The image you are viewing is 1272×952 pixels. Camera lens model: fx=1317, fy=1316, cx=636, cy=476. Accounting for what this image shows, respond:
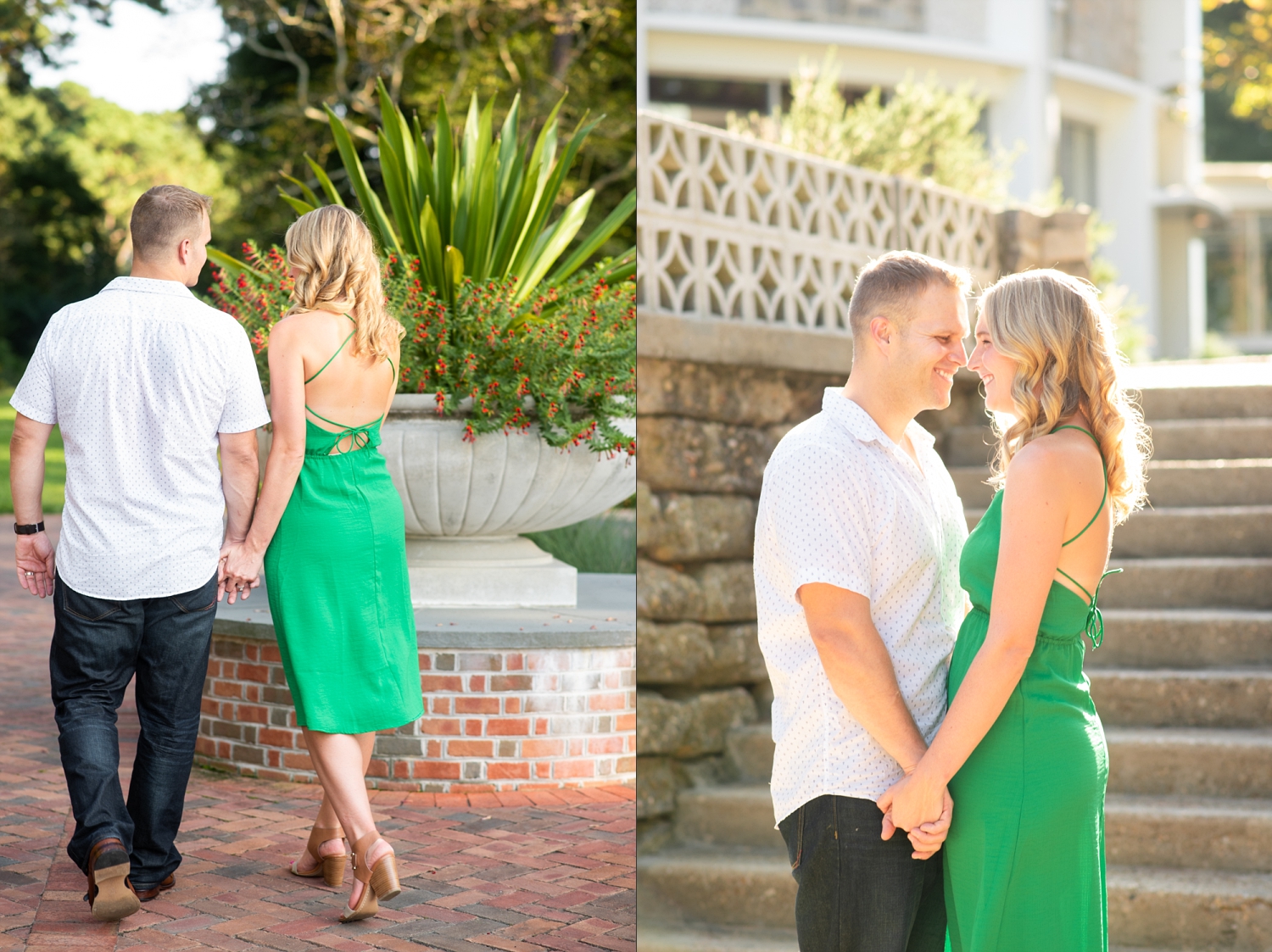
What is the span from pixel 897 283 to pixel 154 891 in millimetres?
2431

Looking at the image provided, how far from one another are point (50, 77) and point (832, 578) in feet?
21.4

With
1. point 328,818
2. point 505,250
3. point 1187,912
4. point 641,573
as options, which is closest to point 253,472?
point 328,818

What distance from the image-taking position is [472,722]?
173 inches

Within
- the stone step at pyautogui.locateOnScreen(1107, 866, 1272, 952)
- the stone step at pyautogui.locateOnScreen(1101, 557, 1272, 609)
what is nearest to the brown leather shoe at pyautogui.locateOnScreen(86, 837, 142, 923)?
the stone step at pyautogui.locateOnScreen(1107, 866, 1272, 952)

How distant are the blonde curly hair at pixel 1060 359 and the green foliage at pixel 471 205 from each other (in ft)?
9.87

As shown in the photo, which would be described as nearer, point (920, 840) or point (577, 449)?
point (920, 840)

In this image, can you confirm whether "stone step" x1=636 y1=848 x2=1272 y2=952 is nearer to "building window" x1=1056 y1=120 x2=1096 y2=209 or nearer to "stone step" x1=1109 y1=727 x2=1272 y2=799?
"stone step" x1=1109 y1=727 x2=1272 y2=799

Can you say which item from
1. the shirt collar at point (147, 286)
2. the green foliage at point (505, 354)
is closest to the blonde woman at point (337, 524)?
the shirt collar at point (147, 286)

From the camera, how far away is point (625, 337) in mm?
4793

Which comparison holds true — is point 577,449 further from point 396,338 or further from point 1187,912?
point 1187,912

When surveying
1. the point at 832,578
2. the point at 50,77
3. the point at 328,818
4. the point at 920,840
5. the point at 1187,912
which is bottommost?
the point at 1187,912

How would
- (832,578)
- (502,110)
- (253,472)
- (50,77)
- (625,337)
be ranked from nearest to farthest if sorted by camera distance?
1. (832,578)
2. (253,472)
3. (625,337)
4. (50,77)
5. (502,110)

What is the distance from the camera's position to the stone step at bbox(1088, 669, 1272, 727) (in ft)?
16.1

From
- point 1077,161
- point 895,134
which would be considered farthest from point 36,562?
point 1077,161
